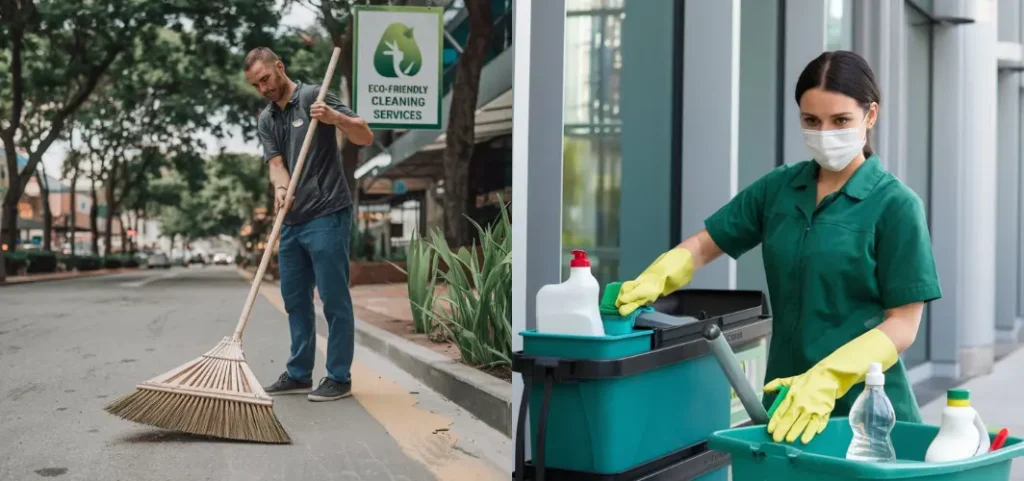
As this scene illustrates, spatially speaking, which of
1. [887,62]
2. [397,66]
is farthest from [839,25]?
[397,66]

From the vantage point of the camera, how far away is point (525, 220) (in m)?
4.03

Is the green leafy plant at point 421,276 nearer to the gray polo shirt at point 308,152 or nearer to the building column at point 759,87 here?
the gray polo shirt at point 308,152

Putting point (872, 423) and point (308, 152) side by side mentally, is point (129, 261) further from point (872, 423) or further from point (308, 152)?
point (872, 423)

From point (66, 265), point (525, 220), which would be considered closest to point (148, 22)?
point (66, 265)

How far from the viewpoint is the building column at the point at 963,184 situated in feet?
27.9

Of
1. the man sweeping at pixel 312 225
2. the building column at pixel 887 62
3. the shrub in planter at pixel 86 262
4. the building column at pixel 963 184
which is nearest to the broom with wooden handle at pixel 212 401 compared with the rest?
the man sweeping at pixel 312 225

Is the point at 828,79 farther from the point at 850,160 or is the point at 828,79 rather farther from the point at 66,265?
the point at 66,265

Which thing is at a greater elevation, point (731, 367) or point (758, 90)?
point (758, 90)

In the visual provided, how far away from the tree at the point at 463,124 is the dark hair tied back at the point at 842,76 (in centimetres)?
239

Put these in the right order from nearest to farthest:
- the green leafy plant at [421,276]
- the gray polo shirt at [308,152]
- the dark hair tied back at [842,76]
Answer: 1. the dark hair tied back at [842,76]
2. the gray polo shirt at [308,152]
3. the green leafy plant at [421,276]

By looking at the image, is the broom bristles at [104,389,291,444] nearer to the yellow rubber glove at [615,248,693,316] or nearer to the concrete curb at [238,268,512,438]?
the concrete curb at [238,268,512,438]

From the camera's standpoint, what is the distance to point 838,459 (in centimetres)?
191

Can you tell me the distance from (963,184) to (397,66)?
19.1 ft

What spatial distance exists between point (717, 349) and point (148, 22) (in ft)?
9.23
